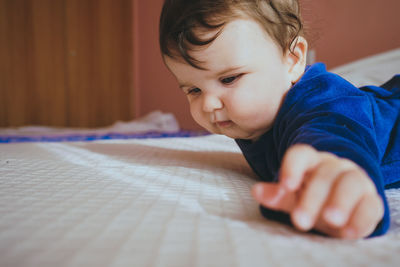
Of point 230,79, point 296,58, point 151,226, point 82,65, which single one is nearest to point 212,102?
point 230,79

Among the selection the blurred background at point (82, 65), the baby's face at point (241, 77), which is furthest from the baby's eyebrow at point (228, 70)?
the blurred background at point (82, 65)

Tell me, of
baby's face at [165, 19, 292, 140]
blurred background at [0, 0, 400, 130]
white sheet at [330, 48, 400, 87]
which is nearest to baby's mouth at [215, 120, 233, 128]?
baby's face at [165, 19, 292, 140]

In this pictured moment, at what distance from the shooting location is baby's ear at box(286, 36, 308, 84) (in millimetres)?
564

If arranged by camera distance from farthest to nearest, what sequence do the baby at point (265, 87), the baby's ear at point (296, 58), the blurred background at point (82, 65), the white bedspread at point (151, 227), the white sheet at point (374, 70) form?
the blurred background at point (82, 65) < the white sheet at point (374, 70) < the baby's ear at point (296, 58) < the baby at point (265, 87) < the white bedspread at point (151, 227)

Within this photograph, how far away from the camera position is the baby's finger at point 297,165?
252 millimetres

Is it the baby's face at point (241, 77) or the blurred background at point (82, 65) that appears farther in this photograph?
the blurred background at point (82, 65)

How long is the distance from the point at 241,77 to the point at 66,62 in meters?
2.82

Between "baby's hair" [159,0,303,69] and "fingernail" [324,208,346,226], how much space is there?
1.15ft

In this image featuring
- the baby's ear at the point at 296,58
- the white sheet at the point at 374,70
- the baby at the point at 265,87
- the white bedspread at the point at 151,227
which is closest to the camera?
the white bedspread at the point at 151,227

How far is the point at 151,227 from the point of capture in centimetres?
29

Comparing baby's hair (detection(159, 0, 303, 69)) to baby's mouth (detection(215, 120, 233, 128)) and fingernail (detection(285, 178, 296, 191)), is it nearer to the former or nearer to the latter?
baby's mouth (detection(215, 120, 233, 128))

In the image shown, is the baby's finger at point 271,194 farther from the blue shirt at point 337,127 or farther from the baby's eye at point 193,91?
the baby's eye at point 193,91

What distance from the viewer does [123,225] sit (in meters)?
0.29

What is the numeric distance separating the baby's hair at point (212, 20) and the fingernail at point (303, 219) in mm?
339
